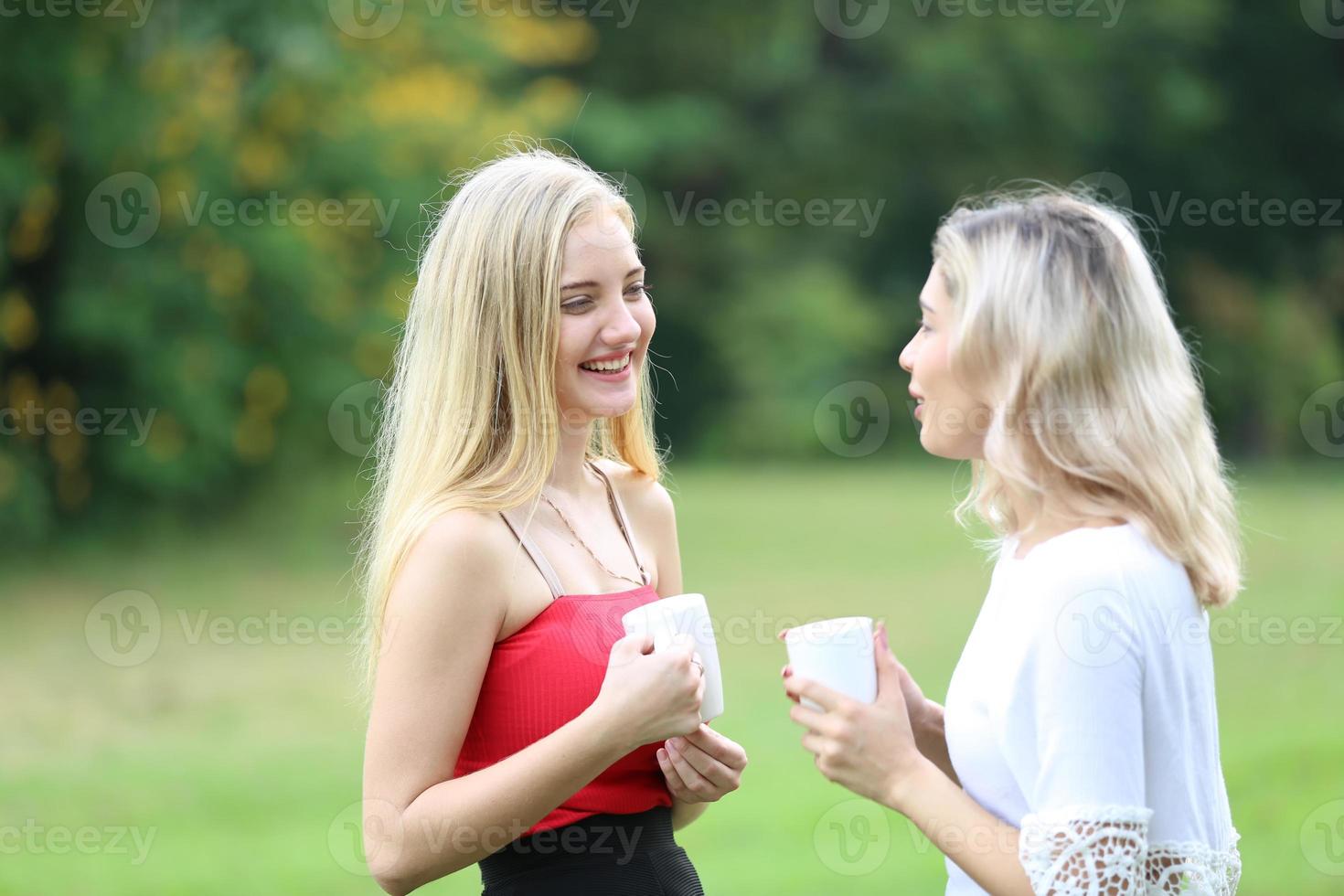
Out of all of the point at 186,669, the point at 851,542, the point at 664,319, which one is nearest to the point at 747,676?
the point at 186,669

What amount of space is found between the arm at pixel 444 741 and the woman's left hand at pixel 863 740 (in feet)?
0.99

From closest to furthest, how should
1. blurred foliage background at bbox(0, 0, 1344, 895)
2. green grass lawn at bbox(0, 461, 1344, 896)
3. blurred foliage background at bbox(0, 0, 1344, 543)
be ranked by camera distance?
1. green grass lawn at bbox(0, 461, 1344, 896)
2. blurred foliage background at bbox(0, 0, 1344, 895)
3. blurred foliage background at bbox(0, 0, 1344, 543)

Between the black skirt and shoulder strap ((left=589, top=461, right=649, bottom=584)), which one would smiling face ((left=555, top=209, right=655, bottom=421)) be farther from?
the black skirt

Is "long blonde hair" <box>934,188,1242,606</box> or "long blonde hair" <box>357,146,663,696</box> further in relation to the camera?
"long blonde hair" <box>357,146,663,696</box>

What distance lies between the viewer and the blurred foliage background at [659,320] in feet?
22.0

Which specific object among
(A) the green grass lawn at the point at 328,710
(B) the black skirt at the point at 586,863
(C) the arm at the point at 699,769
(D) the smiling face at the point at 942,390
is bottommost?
(A) the green grass lawn at the point at 328,710

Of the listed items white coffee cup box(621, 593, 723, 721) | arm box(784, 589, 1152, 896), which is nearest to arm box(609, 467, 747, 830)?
white coffee cup box(621, 593, 723, 721)

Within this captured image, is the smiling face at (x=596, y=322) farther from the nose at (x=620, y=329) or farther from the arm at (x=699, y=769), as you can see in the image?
the arm at (x=699, y=769)

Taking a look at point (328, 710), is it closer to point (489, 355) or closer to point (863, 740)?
point (489, 355)

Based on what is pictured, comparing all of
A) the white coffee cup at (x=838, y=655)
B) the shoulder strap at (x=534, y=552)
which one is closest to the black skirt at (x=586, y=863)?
the shoulder strap at (x=534, y=552)

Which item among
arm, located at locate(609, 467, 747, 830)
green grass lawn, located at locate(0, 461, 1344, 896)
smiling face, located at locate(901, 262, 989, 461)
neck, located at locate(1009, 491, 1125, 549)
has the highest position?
smiling face, located at locate(901, 262, 989, 461)

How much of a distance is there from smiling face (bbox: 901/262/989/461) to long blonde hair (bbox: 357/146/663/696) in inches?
25.8

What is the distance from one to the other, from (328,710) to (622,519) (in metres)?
5.72

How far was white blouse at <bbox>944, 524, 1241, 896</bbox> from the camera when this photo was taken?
1.77 metres
